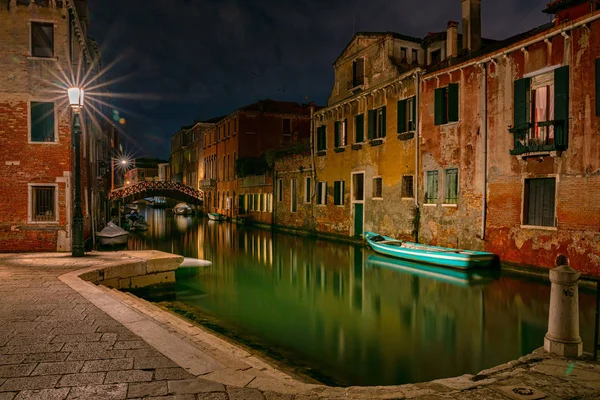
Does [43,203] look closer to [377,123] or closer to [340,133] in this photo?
[377,123]

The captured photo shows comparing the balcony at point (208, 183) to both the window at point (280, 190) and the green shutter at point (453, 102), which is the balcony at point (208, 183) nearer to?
A: the window at point (280, 190)

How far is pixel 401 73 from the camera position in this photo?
18.9 meters

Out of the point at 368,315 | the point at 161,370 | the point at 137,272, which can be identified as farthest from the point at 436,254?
the point at 161,370

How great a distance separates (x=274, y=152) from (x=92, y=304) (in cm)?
2420

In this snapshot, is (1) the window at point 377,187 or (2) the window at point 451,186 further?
(1) the window at point 377,187

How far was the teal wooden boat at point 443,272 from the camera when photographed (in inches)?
478

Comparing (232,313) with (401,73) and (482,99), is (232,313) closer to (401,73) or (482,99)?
(482,99)

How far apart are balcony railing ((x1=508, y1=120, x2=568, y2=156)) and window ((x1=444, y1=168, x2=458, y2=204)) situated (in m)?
2.75

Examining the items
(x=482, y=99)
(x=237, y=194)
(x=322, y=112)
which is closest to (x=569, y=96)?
(x=482, y=99)

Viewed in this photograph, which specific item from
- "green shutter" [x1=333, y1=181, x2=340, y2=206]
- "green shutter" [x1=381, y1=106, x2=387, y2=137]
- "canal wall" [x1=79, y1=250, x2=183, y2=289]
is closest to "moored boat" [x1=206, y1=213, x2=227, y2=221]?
"green shutter" [x1=333, y1=181, x2=340, y2=206]

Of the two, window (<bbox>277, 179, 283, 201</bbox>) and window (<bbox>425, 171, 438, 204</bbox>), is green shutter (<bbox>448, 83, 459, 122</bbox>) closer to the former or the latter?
window (<bbox>425, 171, 438, 204</bbox>)

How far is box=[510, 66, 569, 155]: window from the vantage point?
1184cm

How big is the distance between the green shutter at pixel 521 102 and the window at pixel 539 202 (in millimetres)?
1732

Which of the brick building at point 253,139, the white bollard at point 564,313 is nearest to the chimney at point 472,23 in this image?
the white bollard at point 564,313
